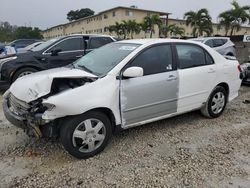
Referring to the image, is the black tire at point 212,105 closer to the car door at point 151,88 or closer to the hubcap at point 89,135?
the car door at point 151,88

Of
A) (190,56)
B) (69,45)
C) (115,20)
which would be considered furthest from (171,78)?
(115,20)

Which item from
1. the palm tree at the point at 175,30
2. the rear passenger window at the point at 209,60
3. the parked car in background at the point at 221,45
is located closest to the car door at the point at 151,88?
the rear passenger window at the point at 209,60

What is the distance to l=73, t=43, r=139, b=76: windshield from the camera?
3791 mm

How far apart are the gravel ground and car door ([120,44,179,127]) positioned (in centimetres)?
44

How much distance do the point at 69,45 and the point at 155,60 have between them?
4.40 metres

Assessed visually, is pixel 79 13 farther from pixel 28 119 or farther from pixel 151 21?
pixel 28 119

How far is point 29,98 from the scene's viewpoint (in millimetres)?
3271

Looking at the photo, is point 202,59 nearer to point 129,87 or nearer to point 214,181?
point 129,87

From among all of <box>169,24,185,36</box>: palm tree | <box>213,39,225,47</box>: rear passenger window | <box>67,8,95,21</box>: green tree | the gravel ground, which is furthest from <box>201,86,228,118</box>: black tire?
<box>67,8,95,21</box>: green tree

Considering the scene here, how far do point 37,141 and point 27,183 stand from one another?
1.10 meters

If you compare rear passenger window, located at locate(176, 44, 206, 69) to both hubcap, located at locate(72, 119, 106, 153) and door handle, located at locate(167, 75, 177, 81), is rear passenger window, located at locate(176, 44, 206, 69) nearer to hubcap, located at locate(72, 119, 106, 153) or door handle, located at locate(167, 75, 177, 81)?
door handle, located at locate(167, 75, 177, 81)

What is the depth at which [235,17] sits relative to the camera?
26641 millimetres

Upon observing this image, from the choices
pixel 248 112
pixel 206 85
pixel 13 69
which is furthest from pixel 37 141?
pixel 248 112

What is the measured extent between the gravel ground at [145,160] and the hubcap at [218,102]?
0.42 meters
